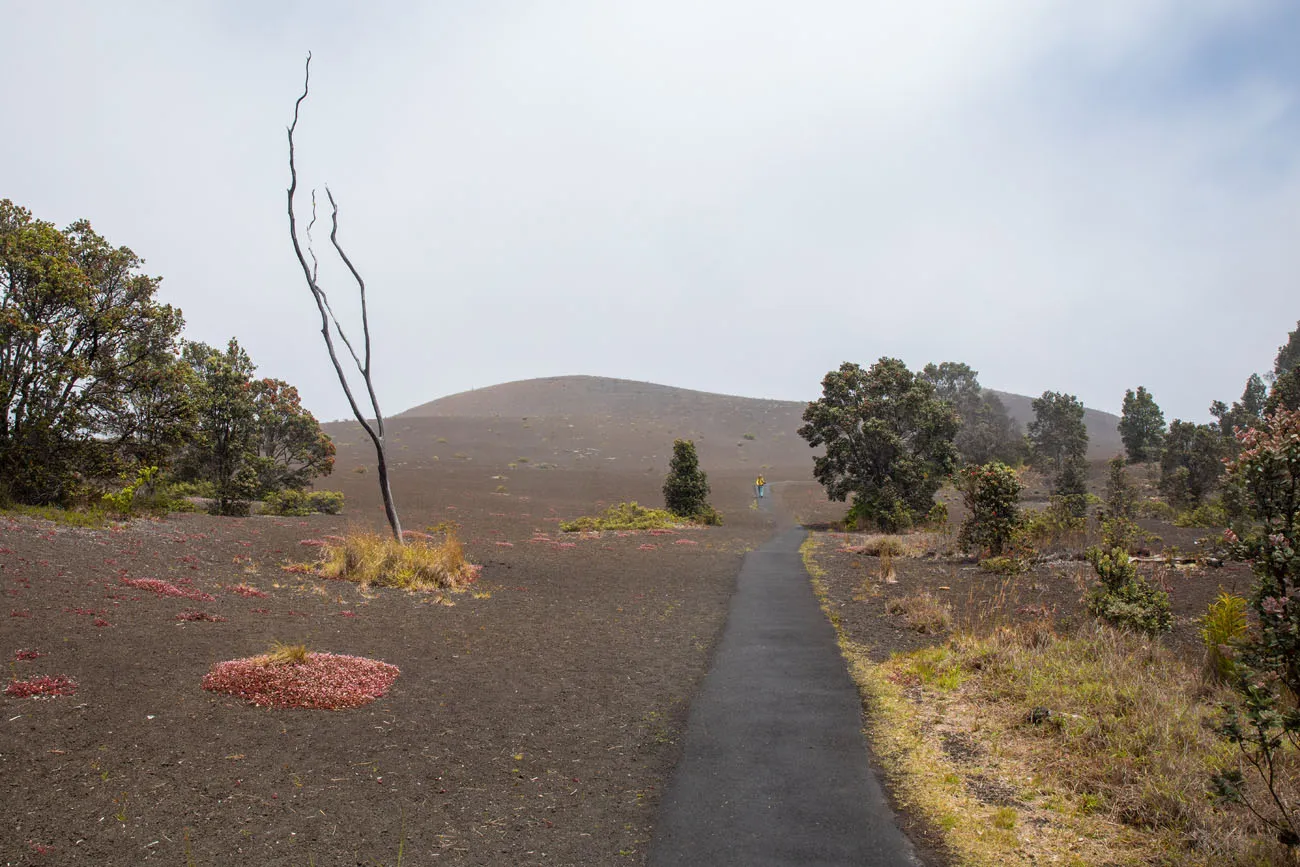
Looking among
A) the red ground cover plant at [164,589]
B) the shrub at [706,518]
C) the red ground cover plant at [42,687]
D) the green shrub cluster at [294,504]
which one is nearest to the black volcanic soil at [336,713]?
the red ground cover plant at [42,687]

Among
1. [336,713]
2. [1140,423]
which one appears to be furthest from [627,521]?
[1140,423]

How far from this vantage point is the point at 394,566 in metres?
14.9

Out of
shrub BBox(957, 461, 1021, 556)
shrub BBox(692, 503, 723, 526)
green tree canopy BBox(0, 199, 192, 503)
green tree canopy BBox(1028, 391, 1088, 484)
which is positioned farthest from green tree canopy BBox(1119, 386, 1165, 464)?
green tree canopy BBox(0, 199, 192, 503)

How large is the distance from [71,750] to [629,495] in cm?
4673

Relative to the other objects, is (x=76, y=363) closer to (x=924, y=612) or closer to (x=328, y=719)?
(x=328, y=719)

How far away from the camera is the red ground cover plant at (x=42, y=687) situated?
6.23m

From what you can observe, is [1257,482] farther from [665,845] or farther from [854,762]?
[665,845]

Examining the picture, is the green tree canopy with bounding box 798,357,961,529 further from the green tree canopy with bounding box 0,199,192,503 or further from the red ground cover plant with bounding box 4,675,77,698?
the red ground cover plant with bounding box 4,675,77,698

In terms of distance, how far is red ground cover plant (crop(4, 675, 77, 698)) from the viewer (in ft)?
20.4

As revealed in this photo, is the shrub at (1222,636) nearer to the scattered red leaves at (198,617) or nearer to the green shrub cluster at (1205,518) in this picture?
the scattered red leaves at (198,617)

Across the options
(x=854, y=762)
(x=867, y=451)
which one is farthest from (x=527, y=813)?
(x=867, y=451)

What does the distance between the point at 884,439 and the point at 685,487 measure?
1002 centimetres

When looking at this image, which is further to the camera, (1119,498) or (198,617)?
(1119,498)

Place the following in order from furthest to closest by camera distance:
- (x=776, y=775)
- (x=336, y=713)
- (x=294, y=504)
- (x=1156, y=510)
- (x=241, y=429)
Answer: (x=1156, y=510), (x=294, y=504), (x=241, y=429), (x=336, y=713), (x=776, y=775)
